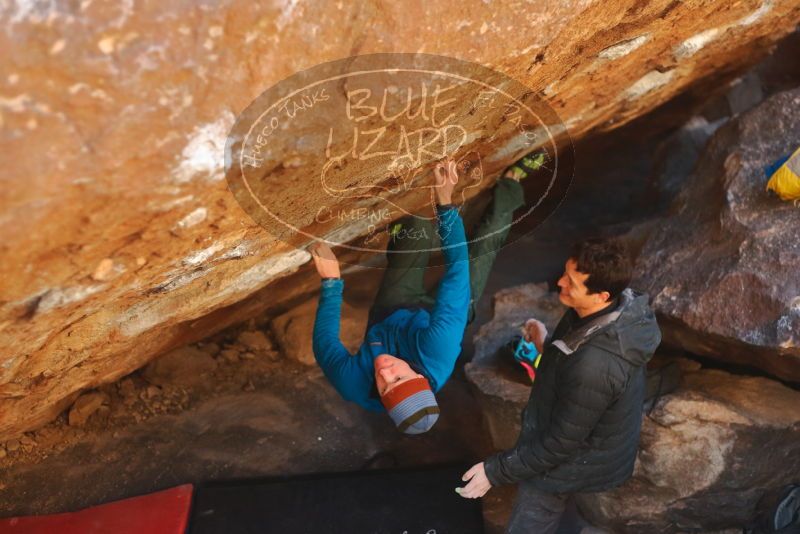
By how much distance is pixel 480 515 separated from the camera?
3211 millimetres

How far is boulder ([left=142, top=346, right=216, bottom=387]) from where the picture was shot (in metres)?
3.89

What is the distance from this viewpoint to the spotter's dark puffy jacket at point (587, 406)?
223cm

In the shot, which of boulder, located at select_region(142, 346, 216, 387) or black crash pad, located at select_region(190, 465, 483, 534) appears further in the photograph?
boulder, located at select_region(142, 346, 216, 387)

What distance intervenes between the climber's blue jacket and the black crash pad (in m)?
0.73

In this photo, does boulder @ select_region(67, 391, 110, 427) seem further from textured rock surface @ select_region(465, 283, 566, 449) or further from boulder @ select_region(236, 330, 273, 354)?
textured rock surface @ select_region(465, 283, 566, 449)

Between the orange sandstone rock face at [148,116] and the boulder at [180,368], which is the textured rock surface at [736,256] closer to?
the orange sandstone rock face at [148,116]

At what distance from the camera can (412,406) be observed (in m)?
2.42

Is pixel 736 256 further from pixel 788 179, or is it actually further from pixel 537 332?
pixel 537 332

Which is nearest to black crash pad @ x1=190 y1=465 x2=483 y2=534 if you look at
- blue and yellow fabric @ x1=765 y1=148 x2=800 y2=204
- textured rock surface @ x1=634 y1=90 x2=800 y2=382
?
textured rock surface @ x1=634 y1=90 x2=800 y2=382

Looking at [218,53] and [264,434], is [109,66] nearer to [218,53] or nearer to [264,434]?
[218,53]

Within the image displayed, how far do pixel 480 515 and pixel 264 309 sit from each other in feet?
5.94

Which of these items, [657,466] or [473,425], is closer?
[657,466]

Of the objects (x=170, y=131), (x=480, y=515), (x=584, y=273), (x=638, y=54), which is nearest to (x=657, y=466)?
(x=480, y=515)

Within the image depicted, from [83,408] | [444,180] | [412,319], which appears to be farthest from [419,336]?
[83,408]
